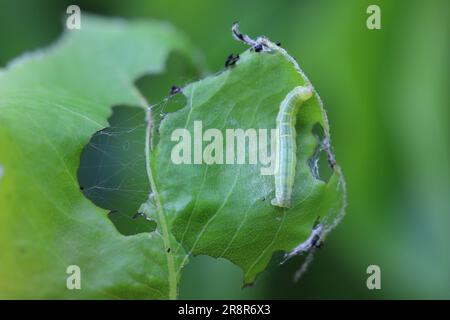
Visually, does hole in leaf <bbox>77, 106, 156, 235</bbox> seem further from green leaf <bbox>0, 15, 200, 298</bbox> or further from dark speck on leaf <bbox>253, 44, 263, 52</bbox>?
dark speck on leaf <bbox>253, 44, 263, 52</bbox>

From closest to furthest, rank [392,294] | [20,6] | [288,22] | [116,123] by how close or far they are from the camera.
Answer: [116,123], [392,294], [288,22], [20,6]

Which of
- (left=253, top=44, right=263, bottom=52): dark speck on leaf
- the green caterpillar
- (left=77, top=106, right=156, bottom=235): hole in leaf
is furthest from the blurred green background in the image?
(left=253, top=44, right=263, bottom=52): dark speck on leaf

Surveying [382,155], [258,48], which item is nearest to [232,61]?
[258,48]

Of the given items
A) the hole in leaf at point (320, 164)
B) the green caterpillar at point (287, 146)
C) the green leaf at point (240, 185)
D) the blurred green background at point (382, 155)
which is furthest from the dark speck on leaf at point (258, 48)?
the blurred green background at point (382, 155)

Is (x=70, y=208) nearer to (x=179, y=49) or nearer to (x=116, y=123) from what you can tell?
(x=116, y=123)

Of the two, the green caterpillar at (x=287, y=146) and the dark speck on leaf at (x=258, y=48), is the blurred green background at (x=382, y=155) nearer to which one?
the green caterpillar at (x=287, y=146)

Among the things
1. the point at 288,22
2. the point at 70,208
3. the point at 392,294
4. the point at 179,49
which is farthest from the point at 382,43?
the point at 70,208
